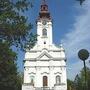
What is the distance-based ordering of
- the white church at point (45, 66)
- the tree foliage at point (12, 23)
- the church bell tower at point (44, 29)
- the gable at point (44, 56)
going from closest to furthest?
the tree foliage at point (12, 23), the white church at point (45, 66), the gable at point (44, 56), the church bell tower at point (44, 29)

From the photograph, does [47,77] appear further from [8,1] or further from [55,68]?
[8,1]

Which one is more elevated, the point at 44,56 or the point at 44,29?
the point at 44,29

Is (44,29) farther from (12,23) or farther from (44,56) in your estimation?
(12,23)

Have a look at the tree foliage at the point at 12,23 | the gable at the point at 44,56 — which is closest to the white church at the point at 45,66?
the gable at the point at 44,56

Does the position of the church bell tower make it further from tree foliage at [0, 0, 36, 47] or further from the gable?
tree foliage at [0, 0, 36, 47]

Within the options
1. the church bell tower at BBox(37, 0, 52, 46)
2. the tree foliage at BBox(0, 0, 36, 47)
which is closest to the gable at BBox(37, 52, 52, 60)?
the church bell tower at BBox(37, 0, 52, 46)

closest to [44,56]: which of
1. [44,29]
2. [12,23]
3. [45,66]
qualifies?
[45,66]

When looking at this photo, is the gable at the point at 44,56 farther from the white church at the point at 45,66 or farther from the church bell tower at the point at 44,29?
the church bell tower at the point at 44,29

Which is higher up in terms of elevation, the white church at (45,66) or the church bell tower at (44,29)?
the church bell tower at (44,29)

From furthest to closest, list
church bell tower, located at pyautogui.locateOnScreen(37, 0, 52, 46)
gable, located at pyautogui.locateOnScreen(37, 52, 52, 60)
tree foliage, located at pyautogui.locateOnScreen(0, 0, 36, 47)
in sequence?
church bell tower, located at pyautogui.locateOnScreen(37, 0, 52, 46)
gable, located at pyautogui.locateOnScreen(37, 52, 52, 60)
tree foliage, located at pyautogui.locateOnScreen(0, 0, 36, 47)

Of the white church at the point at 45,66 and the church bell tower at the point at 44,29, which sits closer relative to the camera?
the white church at the point at 45,66

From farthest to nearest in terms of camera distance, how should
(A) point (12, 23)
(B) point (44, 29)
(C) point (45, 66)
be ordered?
(B) point (44, 29), (C) point (45, 66), (A) point (12, 23)

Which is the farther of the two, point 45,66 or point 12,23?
point 45,66

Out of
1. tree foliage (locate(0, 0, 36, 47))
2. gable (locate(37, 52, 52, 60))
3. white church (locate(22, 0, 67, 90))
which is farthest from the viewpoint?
gable (locate(37, 52, 52, 60))
